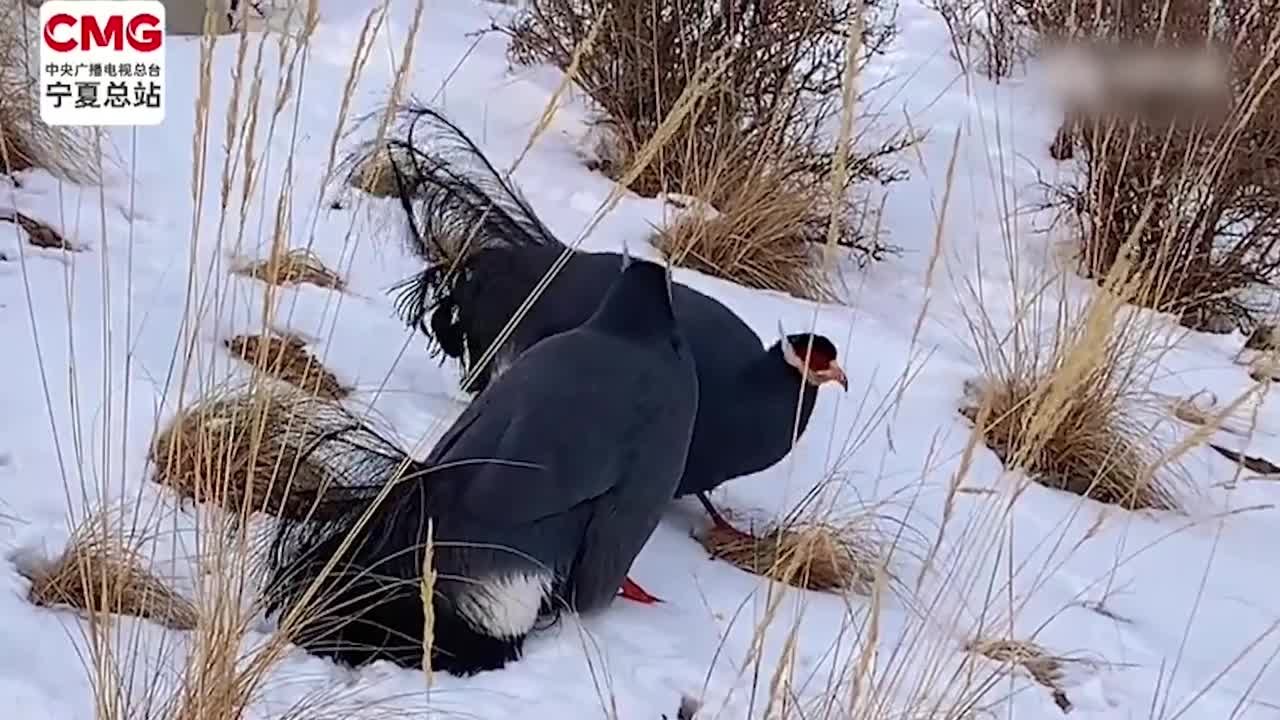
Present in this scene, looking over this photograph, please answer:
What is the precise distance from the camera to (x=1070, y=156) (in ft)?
16.7

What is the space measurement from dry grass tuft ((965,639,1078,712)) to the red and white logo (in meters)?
1.46

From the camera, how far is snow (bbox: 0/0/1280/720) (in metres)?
2.00

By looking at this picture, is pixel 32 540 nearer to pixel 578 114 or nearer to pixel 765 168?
pixel 765 168

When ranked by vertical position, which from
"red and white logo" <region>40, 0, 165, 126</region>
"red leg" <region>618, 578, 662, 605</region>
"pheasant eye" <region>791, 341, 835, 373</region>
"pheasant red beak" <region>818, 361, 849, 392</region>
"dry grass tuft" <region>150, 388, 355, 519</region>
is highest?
"red and white logo" <region>40, 0, 165, 126</region>

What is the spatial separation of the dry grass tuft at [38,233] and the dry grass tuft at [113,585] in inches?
51.3

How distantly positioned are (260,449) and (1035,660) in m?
1.20

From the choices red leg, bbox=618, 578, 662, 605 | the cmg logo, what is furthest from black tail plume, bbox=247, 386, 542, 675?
the cmg logo

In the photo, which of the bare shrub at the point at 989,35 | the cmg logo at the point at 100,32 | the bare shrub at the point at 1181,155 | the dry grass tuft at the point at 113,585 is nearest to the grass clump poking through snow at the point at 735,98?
the bare shrub at the point at 1181,155

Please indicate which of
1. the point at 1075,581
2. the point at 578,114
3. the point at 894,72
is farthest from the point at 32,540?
the point at 894,72

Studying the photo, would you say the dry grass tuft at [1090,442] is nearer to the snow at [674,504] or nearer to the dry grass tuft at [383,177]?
the snow at [674,504]

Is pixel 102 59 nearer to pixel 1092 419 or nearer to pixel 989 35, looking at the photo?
pixel 1092 419

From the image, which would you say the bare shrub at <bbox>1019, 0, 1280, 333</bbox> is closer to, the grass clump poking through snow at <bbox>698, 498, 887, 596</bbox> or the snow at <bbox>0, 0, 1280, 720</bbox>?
the snow at <bbox>0, 0, 1280, 720</bbox>

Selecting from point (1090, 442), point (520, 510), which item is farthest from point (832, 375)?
point (1090, 442)

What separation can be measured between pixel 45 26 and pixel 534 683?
125cm
